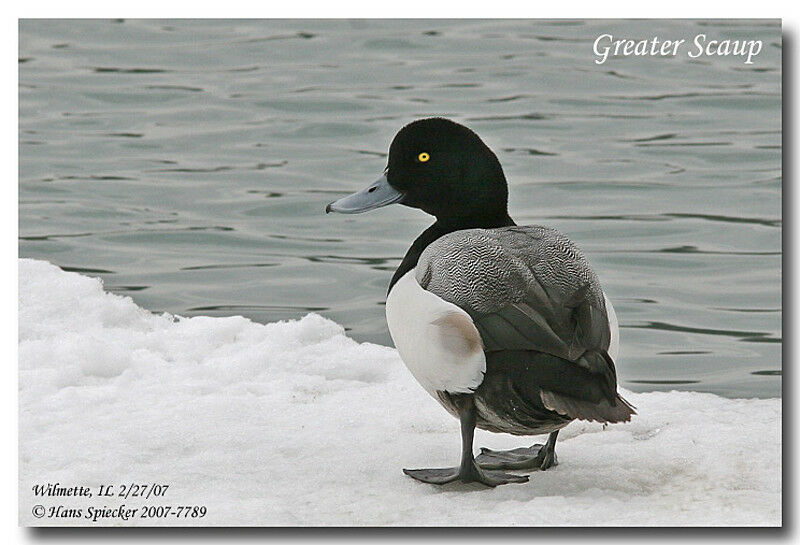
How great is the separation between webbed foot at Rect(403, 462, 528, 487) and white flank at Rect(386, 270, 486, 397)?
29cm

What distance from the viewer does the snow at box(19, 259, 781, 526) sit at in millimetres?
4230

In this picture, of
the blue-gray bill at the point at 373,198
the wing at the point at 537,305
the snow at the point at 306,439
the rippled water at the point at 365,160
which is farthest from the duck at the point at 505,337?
the rippled water at the point at 365,160

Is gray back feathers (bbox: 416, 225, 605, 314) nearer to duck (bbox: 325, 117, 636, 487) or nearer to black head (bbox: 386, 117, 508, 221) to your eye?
duck (bbox: 325, 117, 636, 487)

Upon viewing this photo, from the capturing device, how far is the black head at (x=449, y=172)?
4.79 meters

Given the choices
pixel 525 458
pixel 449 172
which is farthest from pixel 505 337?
pixel 449 172

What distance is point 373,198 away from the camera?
5.04 meters

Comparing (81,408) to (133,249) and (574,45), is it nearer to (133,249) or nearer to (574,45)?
(133,249)

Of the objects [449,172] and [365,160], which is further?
[365,160]

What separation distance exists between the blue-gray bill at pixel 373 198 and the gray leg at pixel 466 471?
104cm

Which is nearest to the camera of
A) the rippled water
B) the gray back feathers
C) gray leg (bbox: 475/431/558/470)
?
the gray back feathers

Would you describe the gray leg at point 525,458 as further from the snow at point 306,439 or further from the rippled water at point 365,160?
the rippled water at point 365,160

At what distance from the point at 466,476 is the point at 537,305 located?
0.65m

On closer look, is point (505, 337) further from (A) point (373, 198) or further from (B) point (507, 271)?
(A) point (373, 198)

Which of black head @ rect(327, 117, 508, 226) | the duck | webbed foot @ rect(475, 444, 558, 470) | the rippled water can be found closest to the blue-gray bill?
black head @ rect(327, 117, 508, 226)
